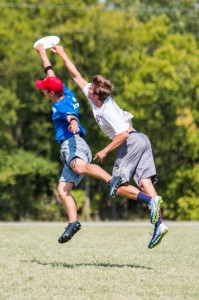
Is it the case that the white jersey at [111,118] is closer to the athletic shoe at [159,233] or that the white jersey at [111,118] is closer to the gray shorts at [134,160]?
the gray shorts at [134,160]

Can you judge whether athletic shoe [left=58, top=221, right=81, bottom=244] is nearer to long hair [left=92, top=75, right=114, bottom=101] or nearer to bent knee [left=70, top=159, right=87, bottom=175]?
bent knee [left=70, top=159, right=87, bottom=175]

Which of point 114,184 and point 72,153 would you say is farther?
point 72,153

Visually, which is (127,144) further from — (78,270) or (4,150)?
(4,150)

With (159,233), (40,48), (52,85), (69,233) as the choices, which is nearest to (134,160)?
(159,233)

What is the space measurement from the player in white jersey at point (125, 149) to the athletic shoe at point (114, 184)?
26cm

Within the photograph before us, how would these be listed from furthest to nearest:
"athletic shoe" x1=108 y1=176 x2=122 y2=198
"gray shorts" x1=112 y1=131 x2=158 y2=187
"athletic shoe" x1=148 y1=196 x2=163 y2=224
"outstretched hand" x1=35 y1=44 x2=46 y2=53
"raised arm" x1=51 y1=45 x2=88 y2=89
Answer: "outstretched hand" x1=35 y1=44 x2=46 y2=53, "raised arm" x1=51 y1=45 x2=88 y2=89, "gray shorts" x1=112 y1=131 x2=158 y2=187, "athletic shoe" x1=148 y1=196 x2=163 y2=224, "athletic shoe" x1=108 y1=176 x2=122 y2=198

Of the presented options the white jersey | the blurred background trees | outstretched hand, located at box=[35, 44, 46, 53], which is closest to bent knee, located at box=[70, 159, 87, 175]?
the white jersey

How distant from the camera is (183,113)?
3206 cm

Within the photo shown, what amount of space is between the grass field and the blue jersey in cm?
154

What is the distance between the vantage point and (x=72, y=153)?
8844 mm

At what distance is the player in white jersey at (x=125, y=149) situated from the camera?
8602 mm

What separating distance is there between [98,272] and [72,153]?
61.0 inches

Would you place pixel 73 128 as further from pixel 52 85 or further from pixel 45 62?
pixel 45 62

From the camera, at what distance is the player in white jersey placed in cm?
860
